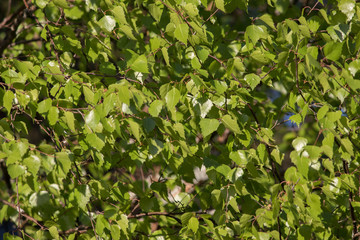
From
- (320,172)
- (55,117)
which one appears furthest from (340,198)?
(55,117)

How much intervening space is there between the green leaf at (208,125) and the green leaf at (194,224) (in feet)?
1.31

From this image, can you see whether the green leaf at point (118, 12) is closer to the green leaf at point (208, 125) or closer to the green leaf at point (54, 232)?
the green leaf at point (208, 125)

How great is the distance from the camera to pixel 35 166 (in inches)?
65.2

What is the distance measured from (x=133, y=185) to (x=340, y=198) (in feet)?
3.11

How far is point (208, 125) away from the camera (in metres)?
1.76

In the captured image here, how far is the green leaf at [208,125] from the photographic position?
1.75 meters

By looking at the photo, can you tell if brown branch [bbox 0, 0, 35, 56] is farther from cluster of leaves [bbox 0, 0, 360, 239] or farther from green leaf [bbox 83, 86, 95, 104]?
green leaf [bbox 83, 86, 95, 104]

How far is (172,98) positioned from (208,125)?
16 centimetres

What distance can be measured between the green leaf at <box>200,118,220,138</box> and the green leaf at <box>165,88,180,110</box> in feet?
0.40

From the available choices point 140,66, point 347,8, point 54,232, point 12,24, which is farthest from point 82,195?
point 12,24

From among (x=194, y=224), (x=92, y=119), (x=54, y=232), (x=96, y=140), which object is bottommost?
(x=194, y=224)

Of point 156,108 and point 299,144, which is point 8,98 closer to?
point 156,108

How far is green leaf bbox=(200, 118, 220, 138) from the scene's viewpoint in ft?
5.76

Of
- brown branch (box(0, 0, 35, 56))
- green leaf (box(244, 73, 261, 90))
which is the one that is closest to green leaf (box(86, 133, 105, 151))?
green leaf (box(244, 73, 261, 90))
